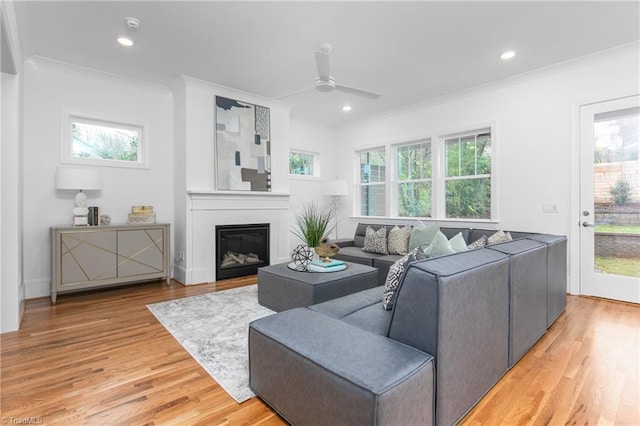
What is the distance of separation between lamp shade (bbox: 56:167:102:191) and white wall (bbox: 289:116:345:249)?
3093 mm

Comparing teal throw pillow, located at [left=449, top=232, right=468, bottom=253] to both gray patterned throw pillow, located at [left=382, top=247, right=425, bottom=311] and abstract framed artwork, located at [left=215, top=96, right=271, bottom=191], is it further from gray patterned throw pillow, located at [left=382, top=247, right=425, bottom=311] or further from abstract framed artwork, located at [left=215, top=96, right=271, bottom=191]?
abstract framed artwork, located at [left=215, top=96, right=271, bottom=191]

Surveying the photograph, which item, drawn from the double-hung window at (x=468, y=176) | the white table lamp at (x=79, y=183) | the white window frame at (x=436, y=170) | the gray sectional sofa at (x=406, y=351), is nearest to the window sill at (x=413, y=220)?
the white window frame at (x=436, y=170)

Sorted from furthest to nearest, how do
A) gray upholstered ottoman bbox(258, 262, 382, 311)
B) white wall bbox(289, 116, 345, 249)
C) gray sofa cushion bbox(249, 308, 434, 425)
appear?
white wall bbox(289, 116, 345, 249)
gray upholstered ottoman bbox(258, 262, 382, 311)
gray sofa cushion bbox(249, 308, 434, 425)

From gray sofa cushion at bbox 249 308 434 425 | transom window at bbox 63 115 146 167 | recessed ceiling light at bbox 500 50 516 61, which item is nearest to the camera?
gray sofa cushion at bbox 249 308 434 425

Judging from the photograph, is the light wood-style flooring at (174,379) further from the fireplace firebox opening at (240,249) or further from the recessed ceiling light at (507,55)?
the recessed ceiling light at (507,55)

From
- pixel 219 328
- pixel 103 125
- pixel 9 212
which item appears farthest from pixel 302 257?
pixel 103 125

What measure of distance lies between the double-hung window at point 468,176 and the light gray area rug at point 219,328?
326 cm

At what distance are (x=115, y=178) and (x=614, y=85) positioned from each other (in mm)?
6041

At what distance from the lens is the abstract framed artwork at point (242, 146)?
4.60m

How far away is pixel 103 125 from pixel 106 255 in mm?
1746

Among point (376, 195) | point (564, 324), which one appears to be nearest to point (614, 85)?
point (564, 324)

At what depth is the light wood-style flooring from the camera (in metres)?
1.65

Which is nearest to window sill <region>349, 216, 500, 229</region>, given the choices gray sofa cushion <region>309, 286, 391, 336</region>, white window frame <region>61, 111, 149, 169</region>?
gray sofa cushion <region>309, 286, 391, 336</region>

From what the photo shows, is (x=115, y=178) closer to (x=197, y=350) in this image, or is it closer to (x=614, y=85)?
(x=197, y=350)
